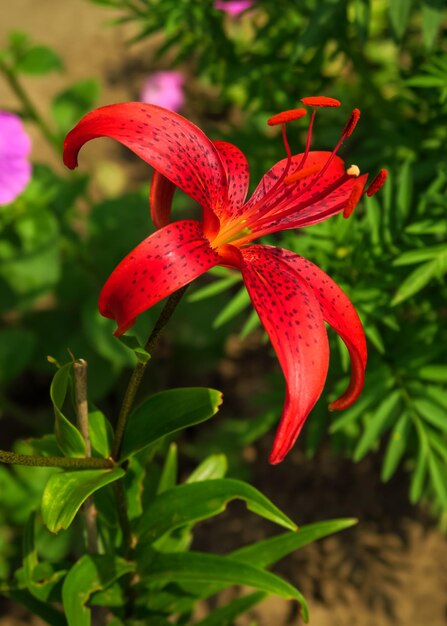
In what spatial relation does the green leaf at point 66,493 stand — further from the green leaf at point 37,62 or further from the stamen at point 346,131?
the green leaf at point 37,62

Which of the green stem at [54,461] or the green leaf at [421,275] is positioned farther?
the green leaf at [421,275]

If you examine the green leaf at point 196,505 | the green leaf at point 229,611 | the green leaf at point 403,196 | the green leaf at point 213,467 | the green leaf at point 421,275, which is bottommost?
the green leaf at point 229,611

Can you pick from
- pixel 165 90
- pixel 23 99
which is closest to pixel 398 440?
pixel 23 99

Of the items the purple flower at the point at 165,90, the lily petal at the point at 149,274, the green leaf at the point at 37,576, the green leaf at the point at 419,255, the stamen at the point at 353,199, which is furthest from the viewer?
the purple flower at the point at 165,90

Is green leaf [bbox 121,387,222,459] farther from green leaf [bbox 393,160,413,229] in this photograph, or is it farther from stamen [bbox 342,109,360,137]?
green leaf [bbox 393,160,413,229]

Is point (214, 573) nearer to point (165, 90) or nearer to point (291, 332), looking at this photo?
point (291, 332)

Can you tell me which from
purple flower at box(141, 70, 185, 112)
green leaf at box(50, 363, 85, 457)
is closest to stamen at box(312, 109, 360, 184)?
green leaf at box(50, 363, 85, 457)

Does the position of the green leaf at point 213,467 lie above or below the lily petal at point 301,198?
below

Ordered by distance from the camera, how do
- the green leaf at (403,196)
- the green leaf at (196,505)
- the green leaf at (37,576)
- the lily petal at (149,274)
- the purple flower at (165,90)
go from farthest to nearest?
the purple flower at (165,90) < the green leaf at (403,196) < the green leaf at (37,576) < the green leaf at (196,505) < the lily petal at (149,274)

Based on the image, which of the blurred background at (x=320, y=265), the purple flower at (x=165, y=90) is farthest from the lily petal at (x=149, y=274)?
the purple flower at (x=165, y=90)
